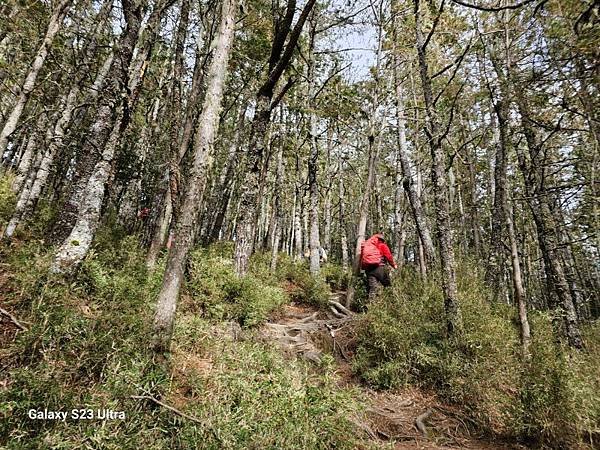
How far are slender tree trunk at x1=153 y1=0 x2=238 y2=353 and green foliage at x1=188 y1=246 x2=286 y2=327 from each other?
102 inches

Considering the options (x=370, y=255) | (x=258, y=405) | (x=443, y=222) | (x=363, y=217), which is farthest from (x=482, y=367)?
(x=363, y=217)

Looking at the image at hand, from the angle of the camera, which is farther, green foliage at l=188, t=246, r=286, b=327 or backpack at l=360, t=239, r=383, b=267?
backpack at l=360, t=239, r=383, b=267

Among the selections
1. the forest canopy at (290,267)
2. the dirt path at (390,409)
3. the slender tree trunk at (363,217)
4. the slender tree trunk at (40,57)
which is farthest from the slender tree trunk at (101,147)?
the slender tree trunk at (363,217)

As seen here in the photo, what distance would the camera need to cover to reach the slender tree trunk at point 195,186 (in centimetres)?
351

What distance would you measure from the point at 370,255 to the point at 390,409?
163 inches

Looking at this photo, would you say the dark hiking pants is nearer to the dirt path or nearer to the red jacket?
the red jacket

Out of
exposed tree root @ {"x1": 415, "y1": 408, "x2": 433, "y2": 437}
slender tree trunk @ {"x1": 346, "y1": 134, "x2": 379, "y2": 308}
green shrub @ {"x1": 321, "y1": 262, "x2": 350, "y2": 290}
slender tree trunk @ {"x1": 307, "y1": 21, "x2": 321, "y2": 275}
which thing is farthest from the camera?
green shrub @ {"x1": 321, "y1": 262, "x2": 350, "y2": 290}

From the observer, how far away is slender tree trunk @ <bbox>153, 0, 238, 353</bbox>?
351 cm

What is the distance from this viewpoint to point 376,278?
8609 millimetres

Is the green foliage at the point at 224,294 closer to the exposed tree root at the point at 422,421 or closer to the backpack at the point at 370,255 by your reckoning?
the backpack at the point at 370,255

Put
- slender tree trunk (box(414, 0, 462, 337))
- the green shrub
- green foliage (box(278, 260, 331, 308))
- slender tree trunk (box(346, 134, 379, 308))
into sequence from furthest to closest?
the green shrub, green foliage (box(278, 260, 331, 308)), slender tree trunk (box(346, 134, 379, 308)), slender tree trunk (box(414, 0, 462, 337))

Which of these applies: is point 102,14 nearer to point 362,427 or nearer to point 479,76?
point 479,76

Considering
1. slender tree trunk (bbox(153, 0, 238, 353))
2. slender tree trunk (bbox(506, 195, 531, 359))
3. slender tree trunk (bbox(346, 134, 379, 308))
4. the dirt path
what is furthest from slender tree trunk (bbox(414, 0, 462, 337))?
slender tree trunk (bbox(153, 0, 238, 353))

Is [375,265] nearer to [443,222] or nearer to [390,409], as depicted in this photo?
[443,222]
